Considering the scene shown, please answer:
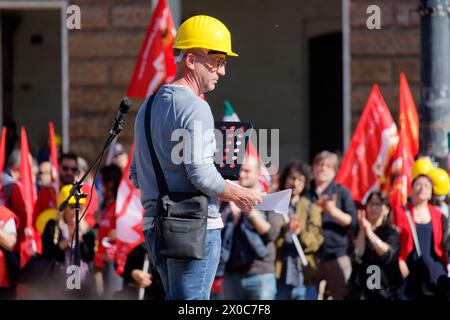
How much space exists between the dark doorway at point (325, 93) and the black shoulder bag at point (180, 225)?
9.65m

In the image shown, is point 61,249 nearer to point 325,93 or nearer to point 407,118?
point 407,118

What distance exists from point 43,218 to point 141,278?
1016 mm

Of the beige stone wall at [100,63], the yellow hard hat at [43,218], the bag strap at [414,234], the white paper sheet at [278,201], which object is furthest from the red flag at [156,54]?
the white paper sheet at [278,201]

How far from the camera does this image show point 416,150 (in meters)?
9.39

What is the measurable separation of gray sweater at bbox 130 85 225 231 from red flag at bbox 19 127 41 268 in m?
3.25

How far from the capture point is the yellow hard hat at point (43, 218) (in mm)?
8734

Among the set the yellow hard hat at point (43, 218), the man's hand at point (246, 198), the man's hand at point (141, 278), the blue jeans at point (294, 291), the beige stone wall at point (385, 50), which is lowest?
the blue jeans at point (294, 291)

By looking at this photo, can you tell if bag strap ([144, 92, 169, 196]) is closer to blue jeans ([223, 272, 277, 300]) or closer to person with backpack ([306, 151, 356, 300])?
blue jeans ([223, 272, 277, 300])

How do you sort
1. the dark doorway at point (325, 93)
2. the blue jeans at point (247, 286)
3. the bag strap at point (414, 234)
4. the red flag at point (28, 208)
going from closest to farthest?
the bag strap at point (414, 234) → the red flag at point (28, 208) → the blue jeans at point (247, 286) → the dark doorway at point (325, 93)

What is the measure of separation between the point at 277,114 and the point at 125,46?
3.38 m

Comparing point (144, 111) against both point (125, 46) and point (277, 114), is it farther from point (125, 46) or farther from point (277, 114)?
point (277, 114)

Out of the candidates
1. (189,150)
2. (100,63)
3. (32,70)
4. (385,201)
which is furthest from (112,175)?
(32,70)

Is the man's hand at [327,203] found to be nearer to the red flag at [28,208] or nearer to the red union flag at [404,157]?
the red union flag at [404,157]

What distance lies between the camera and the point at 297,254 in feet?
29.0
